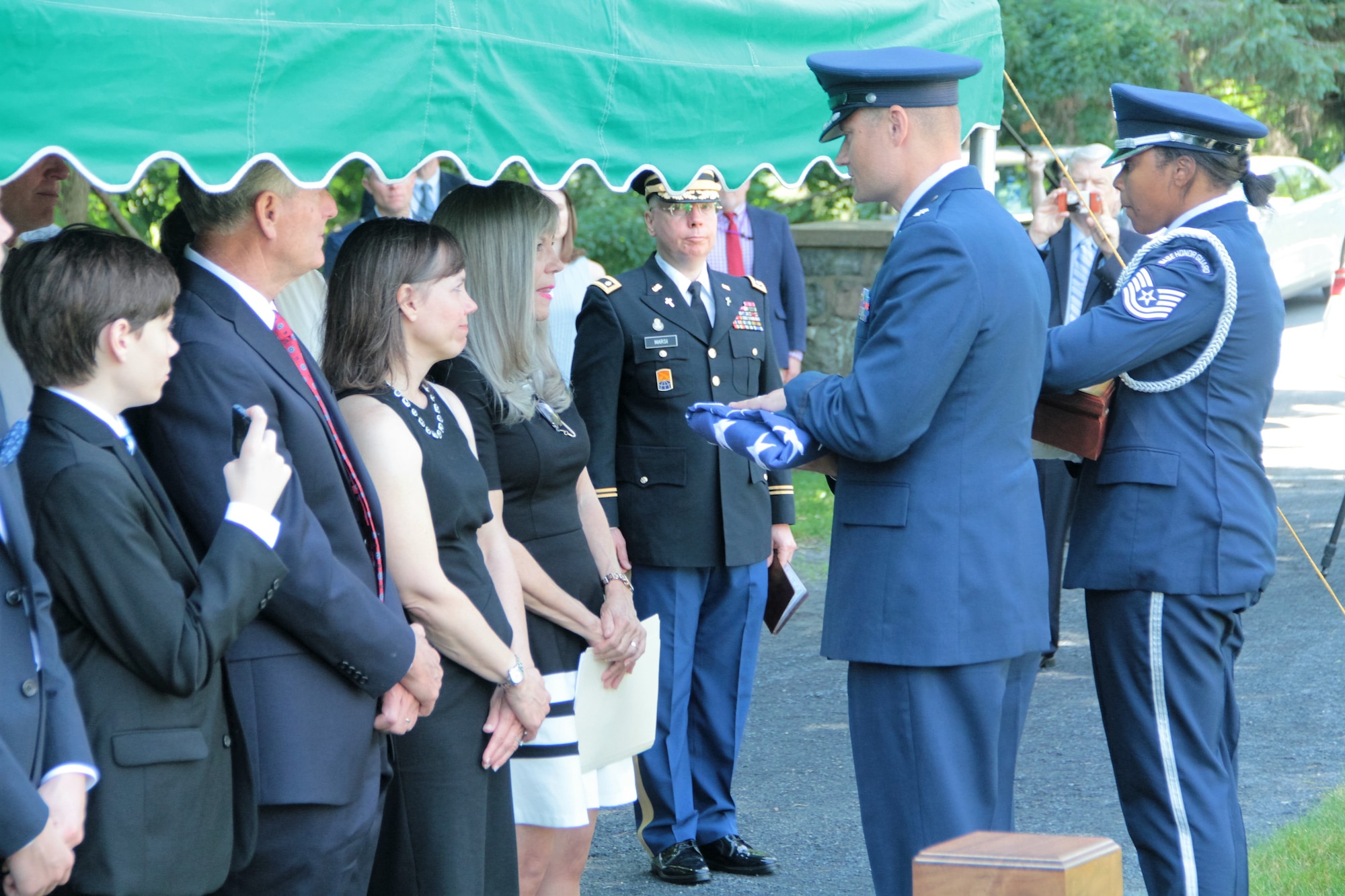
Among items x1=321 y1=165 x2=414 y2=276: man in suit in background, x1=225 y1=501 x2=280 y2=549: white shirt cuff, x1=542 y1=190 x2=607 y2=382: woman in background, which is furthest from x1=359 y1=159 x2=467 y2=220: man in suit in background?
x1=225 y1=501 x2=280 y2=549: white shirt cuff

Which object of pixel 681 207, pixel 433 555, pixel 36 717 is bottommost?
pixel 36 717

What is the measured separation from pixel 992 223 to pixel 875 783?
110 centimetres

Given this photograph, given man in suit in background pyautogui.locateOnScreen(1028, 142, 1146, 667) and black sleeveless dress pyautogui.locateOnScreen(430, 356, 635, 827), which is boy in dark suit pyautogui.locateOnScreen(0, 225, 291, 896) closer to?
black sleeveless dress pyautogui.locateOnScreen(430, 356, 635, 827)

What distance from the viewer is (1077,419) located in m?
3.14

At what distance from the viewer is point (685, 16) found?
10.7 ft

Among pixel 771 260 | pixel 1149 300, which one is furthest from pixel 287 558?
pixel 771 260

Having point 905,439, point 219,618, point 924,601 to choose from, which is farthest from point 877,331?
point 219,618

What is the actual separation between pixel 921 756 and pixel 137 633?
144 cm

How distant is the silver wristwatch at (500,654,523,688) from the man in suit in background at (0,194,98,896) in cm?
95

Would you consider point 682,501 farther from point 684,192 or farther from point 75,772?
point 75,772

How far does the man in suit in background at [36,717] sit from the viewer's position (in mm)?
1897

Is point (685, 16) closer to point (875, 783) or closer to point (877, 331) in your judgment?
point (877, 331)

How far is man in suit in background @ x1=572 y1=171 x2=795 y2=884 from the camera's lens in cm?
395

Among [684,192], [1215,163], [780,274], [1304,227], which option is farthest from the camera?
[1304,227]
